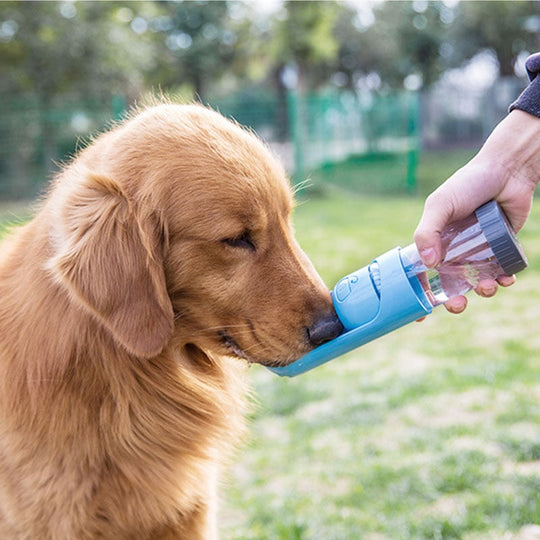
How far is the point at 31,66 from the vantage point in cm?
2073

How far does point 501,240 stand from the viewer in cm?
227

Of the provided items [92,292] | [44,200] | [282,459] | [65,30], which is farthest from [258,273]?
[65,30]

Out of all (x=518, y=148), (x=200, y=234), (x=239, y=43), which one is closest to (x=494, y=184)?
(x=518, y=148)

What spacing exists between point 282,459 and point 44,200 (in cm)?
234

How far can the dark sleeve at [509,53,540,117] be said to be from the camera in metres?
2.46

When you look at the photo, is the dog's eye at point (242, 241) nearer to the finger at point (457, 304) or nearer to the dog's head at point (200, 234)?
the dog's head at point (200, 234)

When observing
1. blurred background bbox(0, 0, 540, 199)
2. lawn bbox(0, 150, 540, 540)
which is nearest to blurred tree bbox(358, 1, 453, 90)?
blurred background bbox(0, 0, 540, 199)

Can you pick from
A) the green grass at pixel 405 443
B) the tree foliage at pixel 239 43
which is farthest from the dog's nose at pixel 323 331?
the tree foliage at pixel 239 43

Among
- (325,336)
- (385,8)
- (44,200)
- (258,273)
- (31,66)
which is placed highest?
(44,200)

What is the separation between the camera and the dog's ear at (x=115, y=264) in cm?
221

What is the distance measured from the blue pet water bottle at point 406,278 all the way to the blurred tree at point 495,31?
118 feet

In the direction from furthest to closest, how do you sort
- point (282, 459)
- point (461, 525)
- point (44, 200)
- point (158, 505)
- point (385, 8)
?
point (385, 8) < point (282, 459) < point (461, 525) < point (44, 200) < point (158, 505)

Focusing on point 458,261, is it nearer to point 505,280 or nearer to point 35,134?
point 505,280

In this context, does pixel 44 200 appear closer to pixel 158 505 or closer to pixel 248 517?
Answer: pixel 158 505
